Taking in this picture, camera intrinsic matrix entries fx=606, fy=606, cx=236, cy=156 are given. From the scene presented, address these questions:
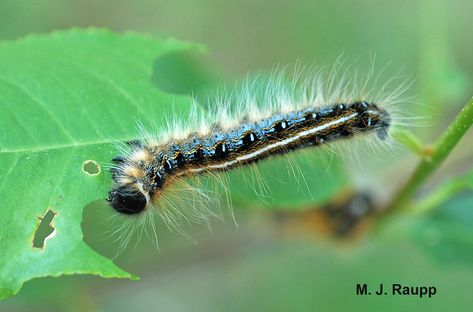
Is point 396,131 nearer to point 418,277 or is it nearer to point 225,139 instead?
point 225,139

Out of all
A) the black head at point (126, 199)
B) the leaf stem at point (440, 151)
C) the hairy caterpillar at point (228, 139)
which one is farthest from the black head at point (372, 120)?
the black head at point (126, 199)

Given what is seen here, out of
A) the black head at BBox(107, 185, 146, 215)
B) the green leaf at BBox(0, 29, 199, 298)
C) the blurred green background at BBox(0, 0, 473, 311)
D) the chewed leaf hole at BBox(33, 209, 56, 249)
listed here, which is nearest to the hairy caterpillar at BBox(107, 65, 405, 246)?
the black head at BBox(107, 185, 146, 215)

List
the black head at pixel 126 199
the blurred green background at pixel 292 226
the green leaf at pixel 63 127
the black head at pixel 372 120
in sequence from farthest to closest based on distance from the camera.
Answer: the blurred green background at pixel 292 226, the black head at pixel 372 120, the black head at pixel 126 199, the green leaf at pixel 63 127

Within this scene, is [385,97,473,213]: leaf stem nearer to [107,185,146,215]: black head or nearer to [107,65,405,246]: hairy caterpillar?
[107,65,405,246]: hairy caterpillar

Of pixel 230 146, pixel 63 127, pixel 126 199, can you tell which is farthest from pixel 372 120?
pixel 63 127

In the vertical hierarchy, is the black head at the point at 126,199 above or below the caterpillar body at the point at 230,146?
below

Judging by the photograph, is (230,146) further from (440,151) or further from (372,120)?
(440,151)

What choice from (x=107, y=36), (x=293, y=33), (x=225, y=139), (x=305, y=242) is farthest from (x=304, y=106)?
(x=293, y=33)

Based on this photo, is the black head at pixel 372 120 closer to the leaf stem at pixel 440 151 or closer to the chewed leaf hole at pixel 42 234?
the leaf stem at pixel 440 151
